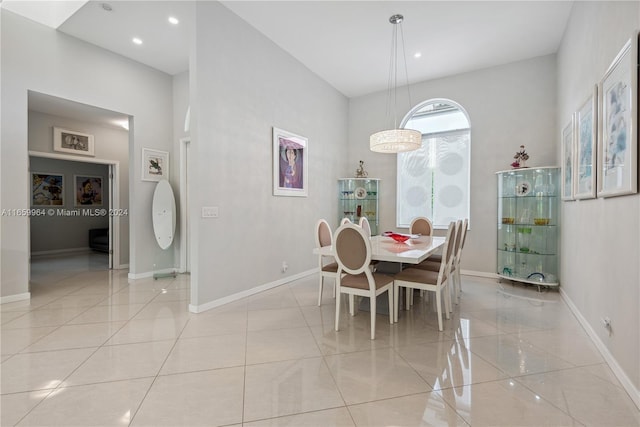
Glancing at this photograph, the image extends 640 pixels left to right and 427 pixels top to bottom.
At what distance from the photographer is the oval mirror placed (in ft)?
15.5

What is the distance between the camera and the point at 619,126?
1.91 m

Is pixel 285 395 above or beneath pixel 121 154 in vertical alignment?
beneath

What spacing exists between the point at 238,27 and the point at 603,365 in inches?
185

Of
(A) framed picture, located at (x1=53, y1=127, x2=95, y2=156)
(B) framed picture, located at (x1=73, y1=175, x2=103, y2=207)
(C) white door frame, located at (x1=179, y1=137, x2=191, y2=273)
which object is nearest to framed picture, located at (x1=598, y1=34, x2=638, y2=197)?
(C) white door frame, located at (x1=179, y1=137, x2=191, y2=273)

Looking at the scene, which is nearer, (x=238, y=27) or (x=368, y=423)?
(x=368, y=423)

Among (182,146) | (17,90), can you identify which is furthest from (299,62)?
(17,90)

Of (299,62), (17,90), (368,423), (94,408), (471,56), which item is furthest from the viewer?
(299,62)

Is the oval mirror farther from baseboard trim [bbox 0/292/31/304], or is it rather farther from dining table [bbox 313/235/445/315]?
dining table [bbox 313/235/445/315]

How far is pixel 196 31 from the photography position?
3051 mm

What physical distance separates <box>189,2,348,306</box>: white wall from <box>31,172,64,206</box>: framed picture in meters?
5.95

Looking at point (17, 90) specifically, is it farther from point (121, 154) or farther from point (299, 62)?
point (299, 62)

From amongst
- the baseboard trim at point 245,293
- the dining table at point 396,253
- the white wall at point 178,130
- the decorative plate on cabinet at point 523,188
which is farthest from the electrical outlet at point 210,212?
the decorative plate on cabinet at point 523,188

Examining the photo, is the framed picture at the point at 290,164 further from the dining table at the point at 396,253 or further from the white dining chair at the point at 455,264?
the white dining chair at the point at 455,264

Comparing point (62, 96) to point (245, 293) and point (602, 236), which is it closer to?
point (245, 293)
